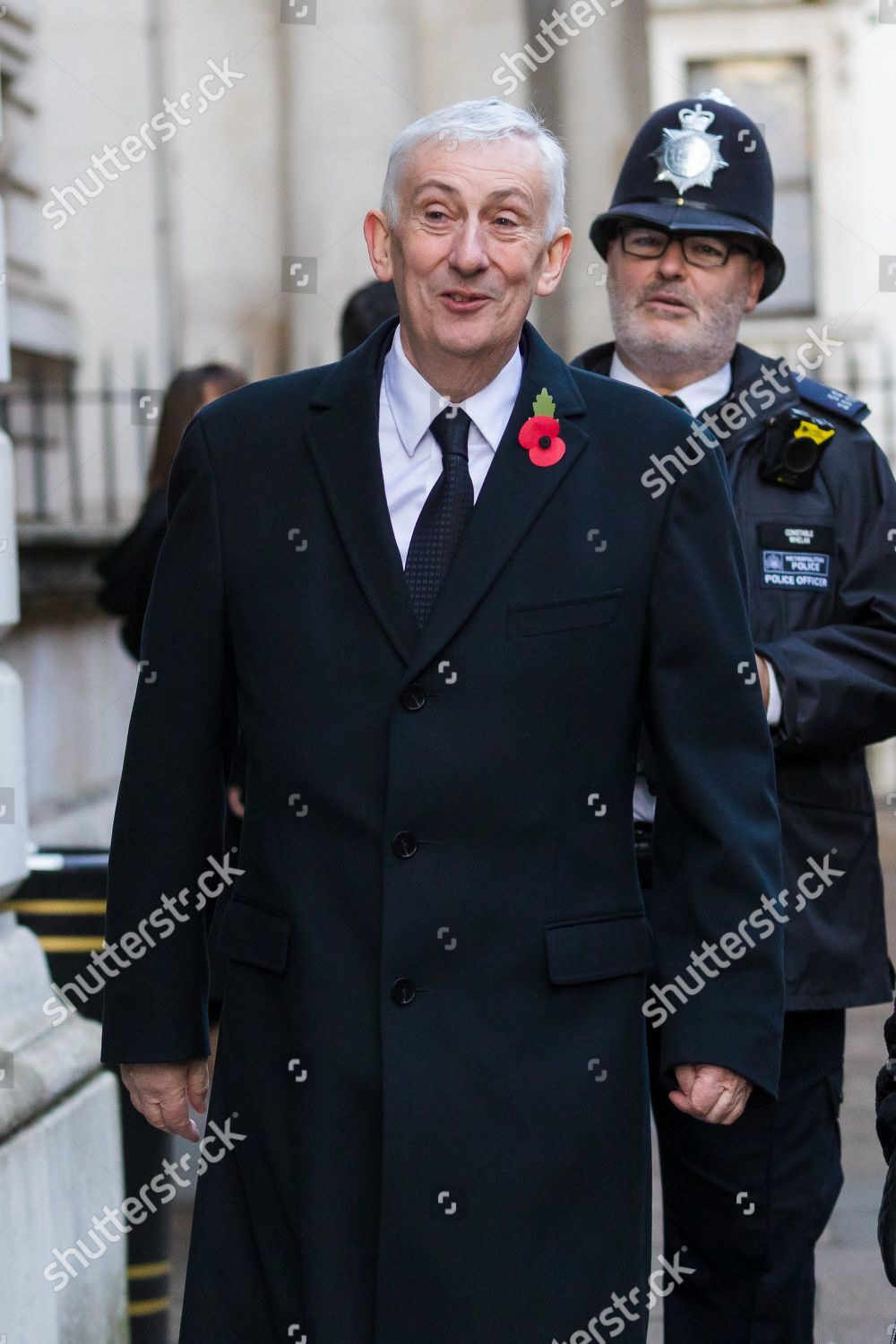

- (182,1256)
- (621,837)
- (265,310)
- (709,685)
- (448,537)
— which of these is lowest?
(182,1256)

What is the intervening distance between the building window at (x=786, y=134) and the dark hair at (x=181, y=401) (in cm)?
879

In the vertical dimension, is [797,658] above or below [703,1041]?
above

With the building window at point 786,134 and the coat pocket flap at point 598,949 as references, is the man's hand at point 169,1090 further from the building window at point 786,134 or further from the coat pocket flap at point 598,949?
the building window at point 786,134

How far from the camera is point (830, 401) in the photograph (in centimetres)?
362

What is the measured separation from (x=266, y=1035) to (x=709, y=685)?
0.72m

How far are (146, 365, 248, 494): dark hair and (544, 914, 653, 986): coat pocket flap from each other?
9.36ft

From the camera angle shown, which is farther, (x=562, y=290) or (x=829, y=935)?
(x=562, y=290)

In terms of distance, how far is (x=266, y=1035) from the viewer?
2.68m

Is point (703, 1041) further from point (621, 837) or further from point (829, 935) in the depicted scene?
point (829, 935)

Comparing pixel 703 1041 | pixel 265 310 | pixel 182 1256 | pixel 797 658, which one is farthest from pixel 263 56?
pixel 703 1041

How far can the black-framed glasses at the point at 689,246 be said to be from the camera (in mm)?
3660
